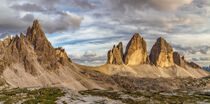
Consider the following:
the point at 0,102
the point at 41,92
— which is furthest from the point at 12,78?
the point at 0,102

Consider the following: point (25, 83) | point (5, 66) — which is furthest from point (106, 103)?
point (5, 66)

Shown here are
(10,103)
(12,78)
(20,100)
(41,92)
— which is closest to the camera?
(10,103)

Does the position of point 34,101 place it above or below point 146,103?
above

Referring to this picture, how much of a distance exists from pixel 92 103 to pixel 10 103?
69.3 ft

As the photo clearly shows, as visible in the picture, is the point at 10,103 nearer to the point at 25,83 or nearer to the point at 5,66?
the point at 25,83

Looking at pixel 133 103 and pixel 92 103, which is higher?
pixel 92 103

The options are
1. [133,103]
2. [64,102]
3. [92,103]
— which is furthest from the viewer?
[133,103]

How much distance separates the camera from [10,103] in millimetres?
40906

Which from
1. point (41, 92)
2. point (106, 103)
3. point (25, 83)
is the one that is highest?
point (41, 92)

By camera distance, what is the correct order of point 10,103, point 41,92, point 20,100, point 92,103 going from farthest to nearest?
point 41,92 → point 92,103 → point 20,100 → point 10,103

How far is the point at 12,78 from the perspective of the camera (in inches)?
7377

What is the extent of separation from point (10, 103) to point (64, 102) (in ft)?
39.9

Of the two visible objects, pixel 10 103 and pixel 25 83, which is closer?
pixel 10 103

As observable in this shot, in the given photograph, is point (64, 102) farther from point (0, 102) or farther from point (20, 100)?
point (0, 102)
